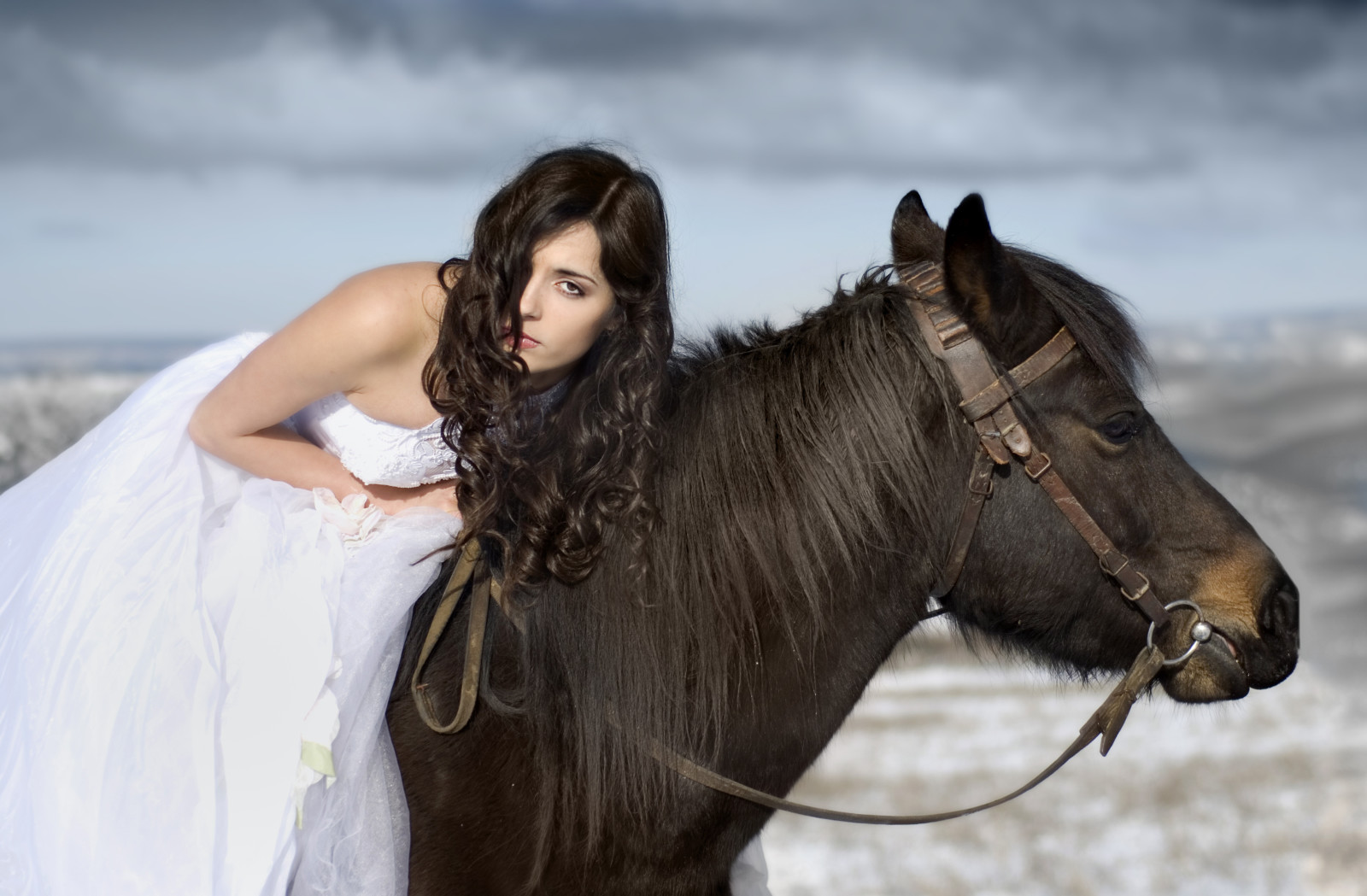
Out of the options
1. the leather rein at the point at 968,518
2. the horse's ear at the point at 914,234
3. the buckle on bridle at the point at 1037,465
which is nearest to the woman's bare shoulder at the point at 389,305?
the leather rein at the point at 968,518

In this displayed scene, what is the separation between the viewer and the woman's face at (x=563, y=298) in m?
2.10

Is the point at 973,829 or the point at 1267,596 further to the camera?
the point at 973,829

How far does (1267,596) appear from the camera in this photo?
6.66 feet

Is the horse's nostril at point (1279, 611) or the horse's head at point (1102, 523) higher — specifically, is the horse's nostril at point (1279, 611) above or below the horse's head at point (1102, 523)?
below

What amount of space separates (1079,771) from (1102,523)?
4.72m

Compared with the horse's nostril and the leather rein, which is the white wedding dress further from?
the horse's nostril

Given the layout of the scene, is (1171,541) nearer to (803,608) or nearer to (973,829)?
(803,608)

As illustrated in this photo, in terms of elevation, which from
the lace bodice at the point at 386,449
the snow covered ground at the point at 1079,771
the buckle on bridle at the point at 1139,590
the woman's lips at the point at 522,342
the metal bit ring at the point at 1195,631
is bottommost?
the snow covered ground at the point at 1079,771

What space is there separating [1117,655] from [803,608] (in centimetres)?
71

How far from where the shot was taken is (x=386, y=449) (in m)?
2.15

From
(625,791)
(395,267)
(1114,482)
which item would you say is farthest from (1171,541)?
(395,267)

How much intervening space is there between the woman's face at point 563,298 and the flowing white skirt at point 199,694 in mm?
451

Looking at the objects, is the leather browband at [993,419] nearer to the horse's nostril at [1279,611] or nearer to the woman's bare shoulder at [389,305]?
the horse's nostril at [1279,611]

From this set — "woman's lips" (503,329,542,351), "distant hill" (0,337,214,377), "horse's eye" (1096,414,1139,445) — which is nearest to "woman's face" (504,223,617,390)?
"woman's lips" (503,329,542,351)
